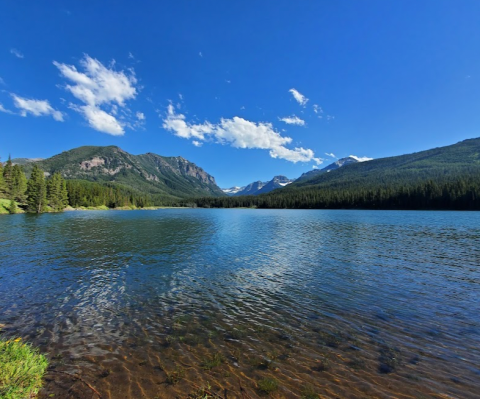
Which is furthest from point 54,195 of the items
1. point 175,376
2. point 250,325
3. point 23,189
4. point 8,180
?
point 175,376

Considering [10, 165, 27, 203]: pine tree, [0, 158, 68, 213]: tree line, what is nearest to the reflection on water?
[0, 158, 68, 213]: tree line

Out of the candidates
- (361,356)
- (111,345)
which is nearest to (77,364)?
(111,345)

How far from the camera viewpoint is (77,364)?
9586 mm

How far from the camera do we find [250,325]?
13.1 metres

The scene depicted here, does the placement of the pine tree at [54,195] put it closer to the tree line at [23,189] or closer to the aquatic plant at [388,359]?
the tree line at [23,189]

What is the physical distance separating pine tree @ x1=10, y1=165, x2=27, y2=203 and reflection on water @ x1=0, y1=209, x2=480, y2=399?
114 m

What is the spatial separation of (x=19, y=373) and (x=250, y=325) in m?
9.52

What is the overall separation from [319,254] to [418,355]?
20856 millimetres

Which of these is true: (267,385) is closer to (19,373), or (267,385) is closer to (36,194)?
(19,373)

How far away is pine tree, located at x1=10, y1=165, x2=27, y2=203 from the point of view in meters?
110

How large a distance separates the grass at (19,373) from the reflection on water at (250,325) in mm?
753

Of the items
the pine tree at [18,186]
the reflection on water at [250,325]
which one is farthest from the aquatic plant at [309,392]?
the pine tree at [18,186]

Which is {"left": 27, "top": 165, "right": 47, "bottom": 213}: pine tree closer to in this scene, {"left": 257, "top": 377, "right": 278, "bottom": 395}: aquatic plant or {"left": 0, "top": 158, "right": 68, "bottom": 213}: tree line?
{"left": 0, "top": 158, "right": 68, "bottom": 213}: tree line

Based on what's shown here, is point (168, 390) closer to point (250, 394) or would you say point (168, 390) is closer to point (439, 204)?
point (250, 394)
